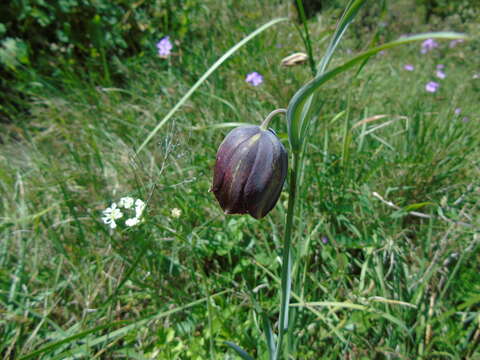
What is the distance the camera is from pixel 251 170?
Answer: 67cm

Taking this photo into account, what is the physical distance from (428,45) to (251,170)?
3.78m

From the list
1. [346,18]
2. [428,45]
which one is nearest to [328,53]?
[346,18]

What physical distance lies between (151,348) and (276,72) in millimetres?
1589

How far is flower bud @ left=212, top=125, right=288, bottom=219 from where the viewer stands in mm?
666

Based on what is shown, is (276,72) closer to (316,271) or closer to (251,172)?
(316,271)

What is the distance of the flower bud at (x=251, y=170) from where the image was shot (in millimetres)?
666

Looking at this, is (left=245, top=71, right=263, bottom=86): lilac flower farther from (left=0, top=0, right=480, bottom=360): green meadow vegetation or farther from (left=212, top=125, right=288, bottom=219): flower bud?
(left=212, top=125, right=288, bottom=219): flower bud

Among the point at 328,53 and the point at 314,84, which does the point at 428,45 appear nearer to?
the point at 328,53

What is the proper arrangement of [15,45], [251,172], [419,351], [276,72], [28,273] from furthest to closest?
1. [15,45]
2. [276,72]
3. [28,273]
4. [419,351]
5. [251,172]

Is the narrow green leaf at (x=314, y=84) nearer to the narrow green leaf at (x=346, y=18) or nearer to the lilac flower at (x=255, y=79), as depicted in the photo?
the narrow green leaf at (x=346, y=18)

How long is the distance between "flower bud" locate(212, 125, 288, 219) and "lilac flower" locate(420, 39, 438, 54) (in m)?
3.67

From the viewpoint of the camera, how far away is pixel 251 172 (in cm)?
67

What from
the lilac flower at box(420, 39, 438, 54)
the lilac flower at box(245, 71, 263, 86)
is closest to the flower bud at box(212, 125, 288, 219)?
the lilac flower at box(245, 71, 263, 86)

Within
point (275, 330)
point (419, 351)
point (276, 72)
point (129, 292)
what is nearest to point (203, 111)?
point (276, 72)
